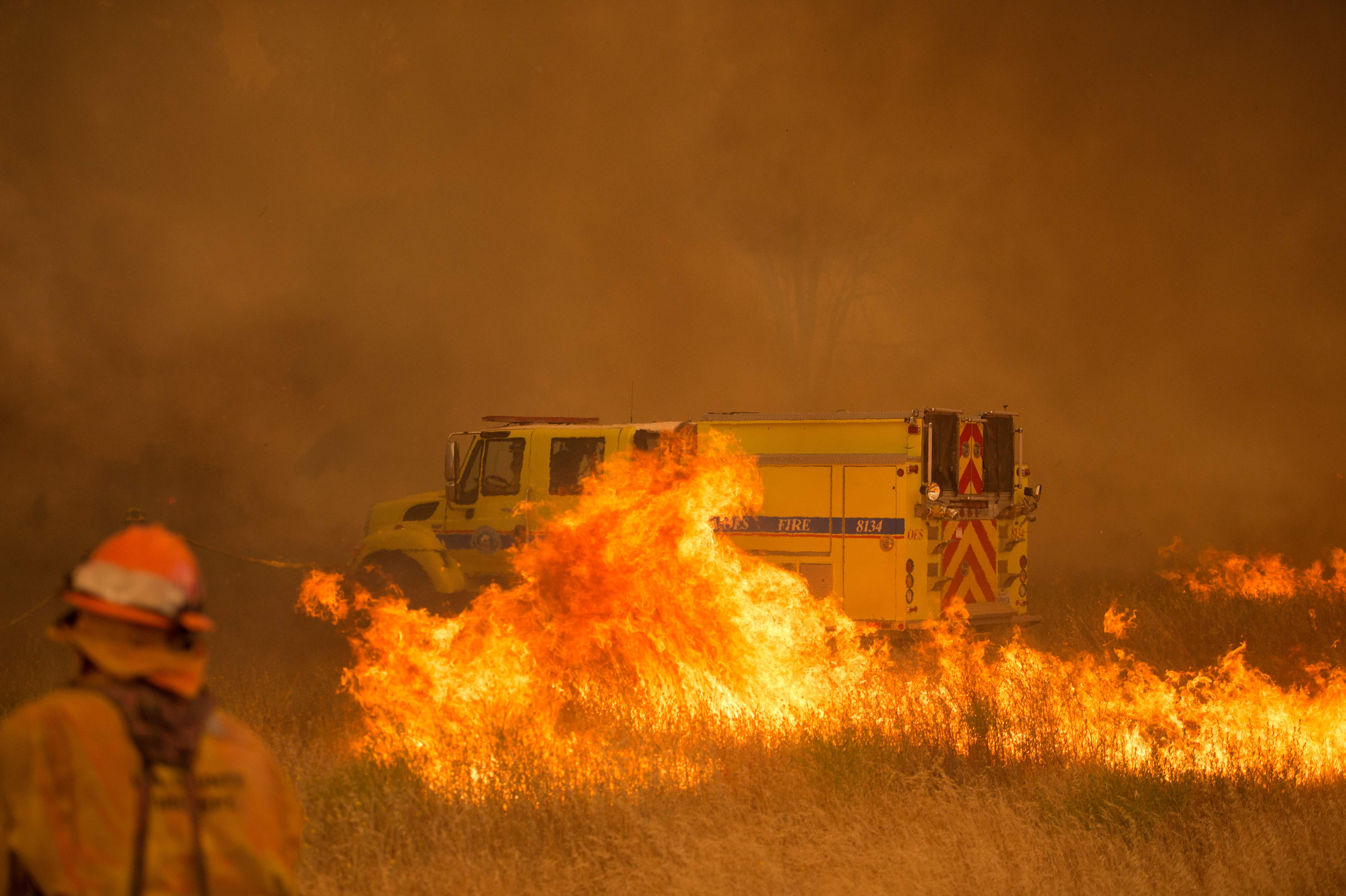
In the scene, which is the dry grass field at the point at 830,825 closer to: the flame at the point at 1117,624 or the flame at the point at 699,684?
the flame at the point at 699,684

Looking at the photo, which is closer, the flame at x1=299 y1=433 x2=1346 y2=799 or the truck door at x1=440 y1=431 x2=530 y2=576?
the flame at x1=299 y1=433 x2=1346 y2=799

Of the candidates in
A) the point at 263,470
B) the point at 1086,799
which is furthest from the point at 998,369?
the point at 1086,799

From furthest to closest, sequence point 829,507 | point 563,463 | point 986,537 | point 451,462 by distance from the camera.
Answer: point 563,463 < point 451,462 < point 986,537 < point 829,507

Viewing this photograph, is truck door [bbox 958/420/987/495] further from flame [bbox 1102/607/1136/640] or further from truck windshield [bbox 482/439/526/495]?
truck windshield [bbox 482/439/526/495]

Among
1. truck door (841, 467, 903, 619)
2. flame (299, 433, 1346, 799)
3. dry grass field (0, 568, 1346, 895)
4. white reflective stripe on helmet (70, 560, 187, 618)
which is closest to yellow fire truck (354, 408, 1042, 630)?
truck door (841, 467, 903, 619)

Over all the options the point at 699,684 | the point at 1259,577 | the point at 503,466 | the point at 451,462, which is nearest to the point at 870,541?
the point at 699,684

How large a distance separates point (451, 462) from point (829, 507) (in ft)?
11.6

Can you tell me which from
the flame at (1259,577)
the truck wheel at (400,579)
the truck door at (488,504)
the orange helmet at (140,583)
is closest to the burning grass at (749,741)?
the truck wheel at (400,579)

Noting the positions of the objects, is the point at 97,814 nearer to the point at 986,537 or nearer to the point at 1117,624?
the point at 986,537

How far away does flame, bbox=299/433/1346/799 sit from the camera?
6133 mm

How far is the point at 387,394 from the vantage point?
2627cm

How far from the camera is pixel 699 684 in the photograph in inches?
309

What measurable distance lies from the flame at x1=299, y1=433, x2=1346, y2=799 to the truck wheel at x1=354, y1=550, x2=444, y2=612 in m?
1.16

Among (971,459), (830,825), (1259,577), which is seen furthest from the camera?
(1259,577)
